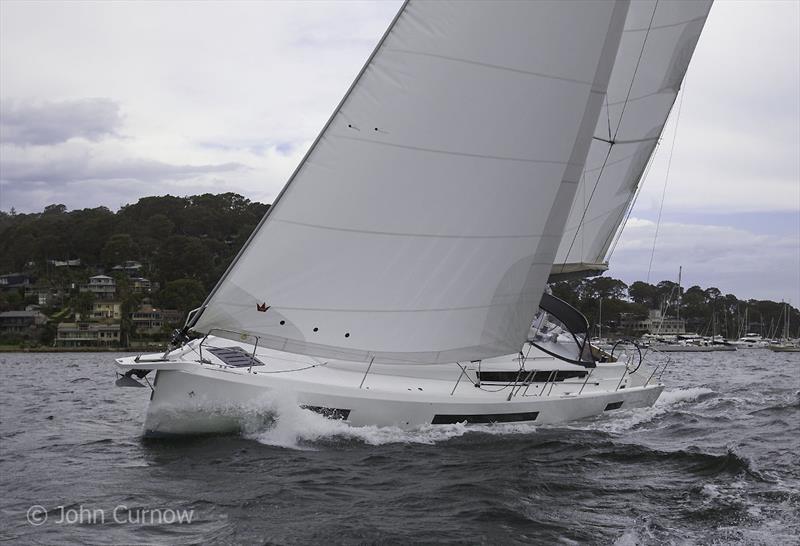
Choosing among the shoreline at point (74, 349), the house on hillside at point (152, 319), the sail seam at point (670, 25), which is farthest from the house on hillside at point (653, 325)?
the sail seam at point (670, 25)

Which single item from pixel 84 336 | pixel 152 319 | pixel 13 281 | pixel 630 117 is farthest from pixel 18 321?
pixel 630 117

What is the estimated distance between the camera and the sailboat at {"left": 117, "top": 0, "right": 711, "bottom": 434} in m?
12.9

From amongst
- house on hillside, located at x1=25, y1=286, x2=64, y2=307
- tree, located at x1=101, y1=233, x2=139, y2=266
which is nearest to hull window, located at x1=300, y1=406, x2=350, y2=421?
house on hillside, located at x1=25, y1=286, x2=64, y2=307

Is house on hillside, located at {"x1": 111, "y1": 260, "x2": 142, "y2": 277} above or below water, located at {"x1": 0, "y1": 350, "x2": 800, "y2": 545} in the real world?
above

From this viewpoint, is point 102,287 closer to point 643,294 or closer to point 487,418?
point 643,294

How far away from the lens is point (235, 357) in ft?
46.2

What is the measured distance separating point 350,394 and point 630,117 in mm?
11555

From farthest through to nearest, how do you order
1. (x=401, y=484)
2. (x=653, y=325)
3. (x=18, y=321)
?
(x=653, y=325)
(x=18, y=321)
(x=401, y=484)

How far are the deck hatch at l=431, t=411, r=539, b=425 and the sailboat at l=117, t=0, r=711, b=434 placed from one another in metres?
0.03

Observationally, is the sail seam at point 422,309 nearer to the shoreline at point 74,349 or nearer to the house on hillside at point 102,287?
the shoreline at point 74,349

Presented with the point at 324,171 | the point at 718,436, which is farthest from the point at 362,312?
the point at 718,436

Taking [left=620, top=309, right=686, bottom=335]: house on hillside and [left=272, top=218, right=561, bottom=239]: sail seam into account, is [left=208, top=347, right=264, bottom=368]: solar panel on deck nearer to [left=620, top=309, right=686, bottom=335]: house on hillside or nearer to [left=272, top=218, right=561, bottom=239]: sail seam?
[left=272, top=218, right=561, bottom=239]: sail seam

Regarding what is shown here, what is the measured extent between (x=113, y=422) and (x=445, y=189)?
26.6ft

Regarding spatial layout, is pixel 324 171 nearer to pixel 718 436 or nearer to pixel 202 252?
pixel 718 436
